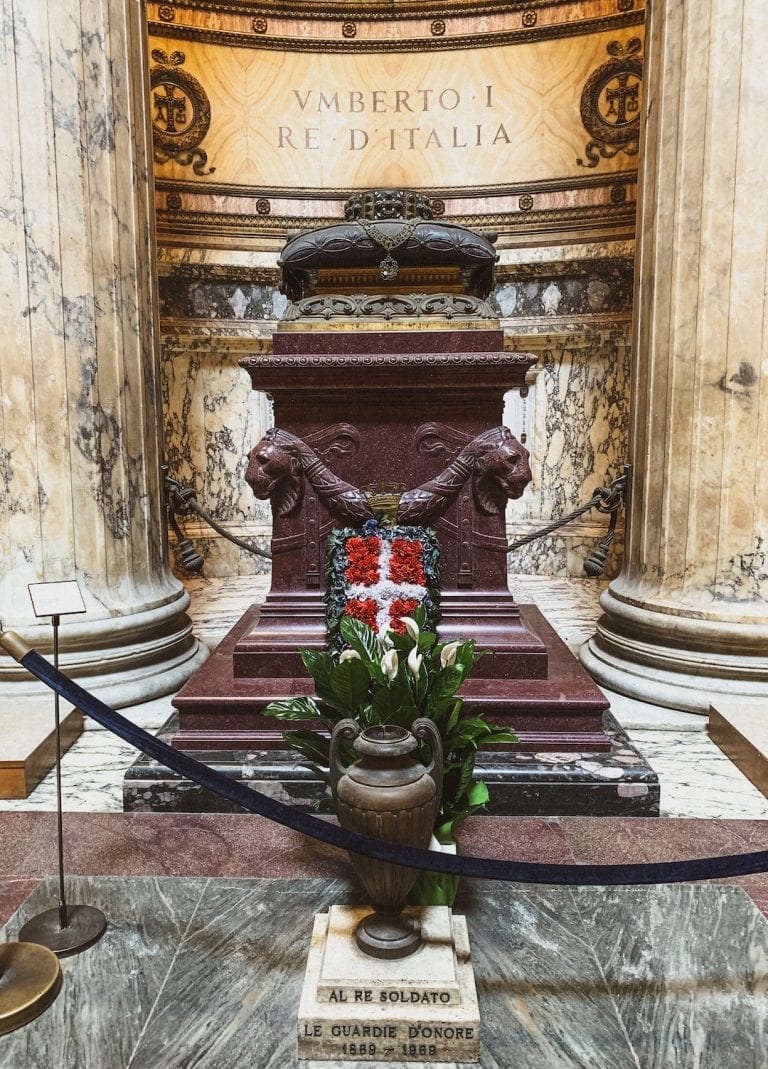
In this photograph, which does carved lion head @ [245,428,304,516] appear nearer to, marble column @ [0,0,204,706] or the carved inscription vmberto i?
marble column @ [0,0,204,706]

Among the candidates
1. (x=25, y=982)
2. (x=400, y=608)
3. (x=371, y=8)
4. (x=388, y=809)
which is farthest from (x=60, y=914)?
(x=371, y=8)

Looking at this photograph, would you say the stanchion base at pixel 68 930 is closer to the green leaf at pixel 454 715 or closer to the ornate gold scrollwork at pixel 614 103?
the green leaf at pixel 454 715

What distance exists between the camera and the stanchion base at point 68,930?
2.02 m

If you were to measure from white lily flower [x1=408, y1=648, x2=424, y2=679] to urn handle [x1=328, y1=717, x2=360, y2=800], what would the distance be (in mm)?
283

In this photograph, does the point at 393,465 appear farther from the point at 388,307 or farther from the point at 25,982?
the point at 25,982

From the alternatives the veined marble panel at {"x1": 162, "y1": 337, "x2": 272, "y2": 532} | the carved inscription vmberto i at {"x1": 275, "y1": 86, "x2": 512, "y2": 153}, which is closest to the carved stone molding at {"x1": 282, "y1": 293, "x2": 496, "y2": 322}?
the veined marble panel at {"x1": 162, "y1": 337, "x2": 272, "y2": 532}

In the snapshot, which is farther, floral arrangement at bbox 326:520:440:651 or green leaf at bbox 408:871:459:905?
floral arrangement at bbox 326:520:440:651

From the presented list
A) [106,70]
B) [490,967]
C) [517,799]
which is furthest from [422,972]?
[106,70]

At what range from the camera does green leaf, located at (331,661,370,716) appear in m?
2.12

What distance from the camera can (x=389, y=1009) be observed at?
1691 millimetres

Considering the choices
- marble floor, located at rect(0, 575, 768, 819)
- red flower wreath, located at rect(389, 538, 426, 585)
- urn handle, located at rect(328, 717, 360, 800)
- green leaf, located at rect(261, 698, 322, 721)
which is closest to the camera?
urn handle, located at rect(328, 717, 360, 800)

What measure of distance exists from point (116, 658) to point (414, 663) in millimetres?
2268

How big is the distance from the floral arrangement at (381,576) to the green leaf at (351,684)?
1.10 metres

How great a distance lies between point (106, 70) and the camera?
382 cm
